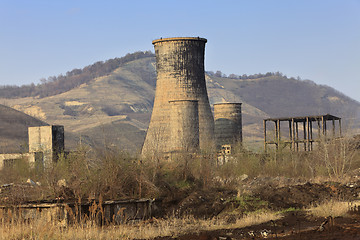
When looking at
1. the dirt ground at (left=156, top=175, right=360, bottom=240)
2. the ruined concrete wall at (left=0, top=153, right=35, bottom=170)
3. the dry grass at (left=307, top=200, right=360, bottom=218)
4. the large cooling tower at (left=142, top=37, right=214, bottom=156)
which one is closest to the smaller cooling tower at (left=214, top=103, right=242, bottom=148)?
the large cooling tower at (left=142, top=37, right=214, bottom=156)

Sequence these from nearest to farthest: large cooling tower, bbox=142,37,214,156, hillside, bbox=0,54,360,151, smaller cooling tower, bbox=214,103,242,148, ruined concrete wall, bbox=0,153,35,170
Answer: ruined concrete wall, bbox=0,153,35,170 < large cooling tower, bbox=142,37,214,156 < smaller cooling tower, bbox=214,103,242,148 < hillside, bbox=0,54,360,151

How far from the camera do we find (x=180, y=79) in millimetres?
38125

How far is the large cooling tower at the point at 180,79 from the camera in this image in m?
37.5

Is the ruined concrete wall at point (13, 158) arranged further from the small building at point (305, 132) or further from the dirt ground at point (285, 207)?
the dirt ground at point (285, 207)

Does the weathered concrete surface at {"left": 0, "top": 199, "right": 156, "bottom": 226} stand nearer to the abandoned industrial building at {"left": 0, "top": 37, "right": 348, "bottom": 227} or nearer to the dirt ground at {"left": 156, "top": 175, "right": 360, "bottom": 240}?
the dirt ground at {"left": 156, "top": 175, "right": 360, "bottom": 240}

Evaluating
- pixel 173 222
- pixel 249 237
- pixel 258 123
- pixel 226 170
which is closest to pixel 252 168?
pixel 226 170

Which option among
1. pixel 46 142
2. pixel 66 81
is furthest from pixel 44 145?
pixel 66 81

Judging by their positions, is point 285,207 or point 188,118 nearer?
point 285,207

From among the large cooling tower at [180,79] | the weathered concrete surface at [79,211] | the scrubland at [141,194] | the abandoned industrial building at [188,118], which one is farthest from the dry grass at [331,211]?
the large cooling tower at [180,79]

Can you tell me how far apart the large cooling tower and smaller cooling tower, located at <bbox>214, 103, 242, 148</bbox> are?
31.8 inches

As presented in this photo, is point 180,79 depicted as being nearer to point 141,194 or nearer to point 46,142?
point 46,142

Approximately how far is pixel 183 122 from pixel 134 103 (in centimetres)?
10790

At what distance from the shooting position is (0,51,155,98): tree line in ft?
550

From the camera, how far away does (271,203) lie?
15102 mm
